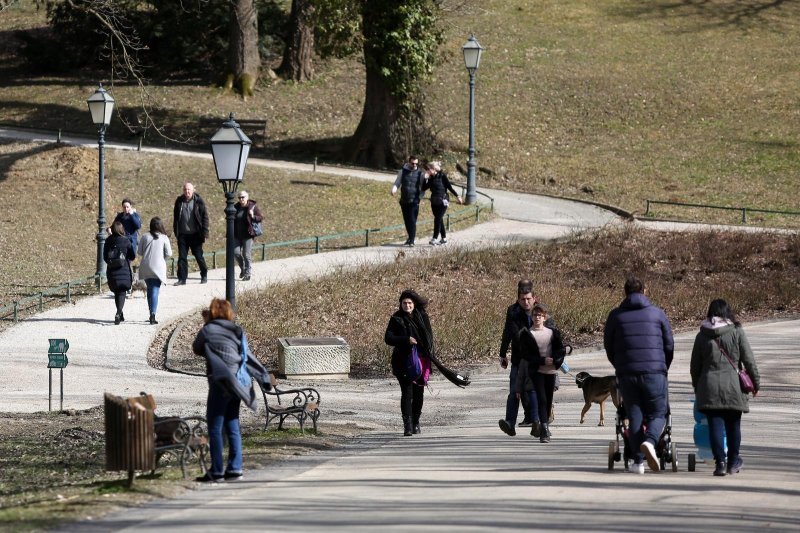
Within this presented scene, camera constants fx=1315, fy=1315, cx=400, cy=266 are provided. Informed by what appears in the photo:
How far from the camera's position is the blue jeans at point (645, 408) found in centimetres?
1129

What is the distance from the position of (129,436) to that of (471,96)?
966 inches

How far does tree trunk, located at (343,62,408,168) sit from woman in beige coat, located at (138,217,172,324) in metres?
16.9

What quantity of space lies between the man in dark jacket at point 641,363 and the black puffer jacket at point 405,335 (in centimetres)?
315

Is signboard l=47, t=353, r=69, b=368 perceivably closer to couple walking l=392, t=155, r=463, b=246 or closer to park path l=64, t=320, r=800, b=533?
park path l=64, t=320, r=800, b=533

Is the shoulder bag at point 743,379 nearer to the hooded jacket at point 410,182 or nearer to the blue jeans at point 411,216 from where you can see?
the hooded jacket at point 410,182

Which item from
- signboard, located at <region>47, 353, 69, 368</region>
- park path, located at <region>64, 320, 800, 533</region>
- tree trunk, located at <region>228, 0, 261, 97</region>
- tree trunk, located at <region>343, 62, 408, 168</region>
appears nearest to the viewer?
park path, located at <region>64, 320, 800, 533</region>

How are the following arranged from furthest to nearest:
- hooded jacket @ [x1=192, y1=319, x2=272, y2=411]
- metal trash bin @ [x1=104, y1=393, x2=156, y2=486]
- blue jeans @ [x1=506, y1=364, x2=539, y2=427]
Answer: blue jeans @ [x1=506, y1=364, x2=539, y2=427], hooded jacket @ [x1=192, y1=319, x2=272, y2=411], metal trash bin @ [x1=104, y1=393, x2=156, y2=486]

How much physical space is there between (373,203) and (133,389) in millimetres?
16773

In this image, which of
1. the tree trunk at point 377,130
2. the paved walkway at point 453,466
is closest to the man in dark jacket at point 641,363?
the paved walkway at point 453,466

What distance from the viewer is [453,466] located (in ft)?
38.8

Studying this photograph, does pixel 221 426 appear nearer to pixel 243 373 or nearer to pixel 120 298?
pixel 243 373

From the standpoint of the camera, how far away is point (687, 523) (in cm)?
891

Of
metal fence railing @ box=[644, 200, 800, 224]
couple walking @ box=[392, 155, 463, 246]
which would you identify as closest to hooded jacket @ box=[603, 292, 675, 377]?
couple walking @ box=[392, 155, 463, 246]

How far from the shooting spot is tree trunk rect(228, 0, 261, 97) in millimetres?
45875
